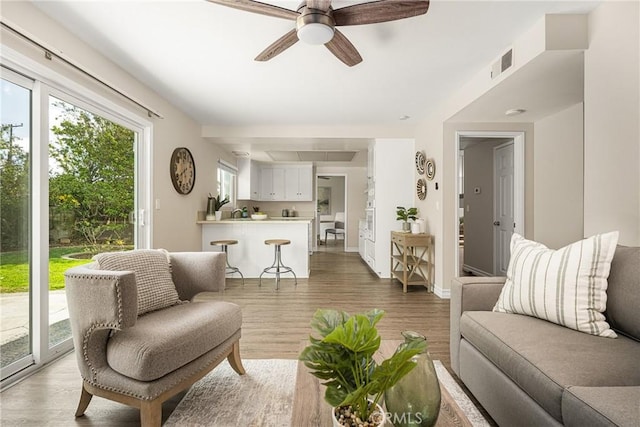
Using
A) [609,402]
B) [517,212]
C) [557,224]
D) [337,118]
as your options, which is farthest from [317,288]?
[609,402]

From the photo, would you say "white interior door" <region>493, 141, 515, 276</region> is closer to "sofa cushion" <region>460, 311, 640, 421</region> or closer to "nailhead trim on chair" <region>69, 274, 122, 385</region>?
"sofa cushion" <region>460, 311, 640, 421</region>

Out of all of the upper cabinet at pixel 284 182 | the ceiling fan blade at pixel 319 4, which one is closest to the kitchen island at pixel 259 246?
the upper cabinet at pixel 284 182

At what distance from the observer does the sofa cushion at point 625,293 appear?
127 centimetres

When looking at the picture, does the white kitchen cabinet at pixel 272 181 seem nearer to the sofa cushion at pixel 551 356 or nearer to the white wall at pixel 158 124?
the white wall at pixel 158 124

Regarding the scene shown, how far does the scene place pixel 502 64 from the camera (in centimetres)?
239

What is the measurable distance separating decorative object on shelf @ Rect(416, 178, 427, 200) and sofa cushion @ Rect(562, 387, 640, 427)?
3.40 metres

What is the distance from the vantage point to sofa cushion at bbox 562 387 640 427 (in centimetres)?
80

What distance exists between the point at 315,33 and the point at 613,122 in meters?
1.85

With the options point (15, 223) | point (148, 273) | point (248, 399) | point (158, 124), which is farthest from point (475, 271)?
point (15, 223)

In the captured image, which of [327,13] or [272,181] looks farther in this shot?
[272,181]

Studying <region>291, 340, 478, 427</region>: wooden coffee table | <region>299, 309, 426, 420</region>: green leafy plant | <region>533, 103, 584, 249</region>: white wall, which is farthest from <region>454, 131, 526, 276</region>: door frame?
<region>299, 309, 426, 420</region>: green leafy plant

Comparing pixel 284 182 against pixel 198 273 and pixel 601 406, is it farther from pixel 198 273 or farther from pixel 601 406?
pixel 601 406

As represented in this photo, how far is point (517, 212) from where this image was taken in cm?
373

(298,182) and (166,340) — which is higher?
(298,182)
